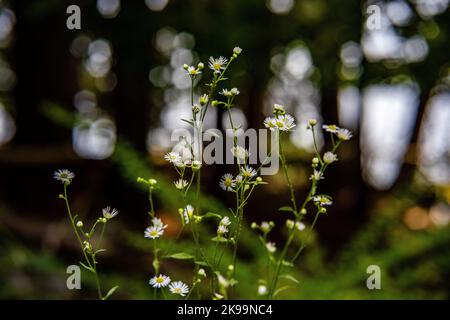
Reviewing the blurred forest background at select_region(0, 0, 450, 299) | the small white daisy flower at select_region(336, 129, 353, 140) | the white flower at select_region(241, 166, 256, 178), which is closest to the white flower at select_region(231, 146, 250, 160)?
the white flower at select_region(241, 166, 256, 178)

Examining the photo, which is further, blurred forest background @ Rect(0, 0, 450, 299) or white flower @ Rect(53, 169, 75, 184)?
blurred forest background @ Rect(0, 0, 450, 299)

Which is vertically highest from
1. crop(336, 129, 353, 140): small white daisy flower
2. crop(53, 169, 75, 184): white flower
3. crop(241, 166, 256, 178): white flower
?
crop(336, 129, 353, 140): small white daisy flower

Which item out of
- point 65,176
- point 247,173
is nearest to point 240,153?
point 247,173

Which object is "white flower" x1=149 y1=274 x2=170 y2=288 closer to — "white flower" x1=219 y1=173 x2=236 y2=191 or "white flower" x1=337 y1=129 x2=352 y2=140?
"white flower" x1=219 y1=173 x2=236 y2=191

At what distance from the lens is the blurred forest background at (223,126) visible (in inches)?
88.8

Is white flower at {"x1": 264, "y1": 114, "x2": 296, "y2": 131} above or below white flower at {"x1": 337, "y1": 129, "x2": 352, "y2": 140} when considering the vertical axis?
above

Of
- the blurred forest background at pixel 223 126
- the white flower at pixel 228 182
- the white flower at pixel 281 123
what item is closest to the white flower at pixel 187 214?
the white flower at pixel 228 182

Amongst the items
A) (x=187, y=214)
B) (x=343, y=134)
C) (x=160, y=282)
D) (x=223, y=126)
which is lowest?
(x=160, y=282)

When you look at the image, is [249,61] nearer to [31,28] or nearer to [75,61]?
[75,61]

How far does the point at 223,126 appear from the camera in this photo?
4.87m

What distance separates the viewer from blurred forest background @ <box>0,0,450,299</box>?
2.26 meters

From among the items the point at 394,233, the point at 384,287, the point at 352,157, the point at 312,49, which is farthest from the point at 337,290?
the point at 352,157

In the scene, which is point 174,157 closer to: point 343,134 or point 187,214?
point 187,214

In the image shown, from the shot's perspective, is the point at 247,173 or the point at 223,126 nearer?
the point at 247,173
